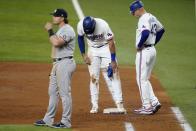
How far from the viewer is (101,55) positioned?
1416 centimetres

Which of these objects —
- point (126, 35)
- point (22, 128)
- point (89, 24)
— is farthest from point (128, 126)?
point (126, 35)

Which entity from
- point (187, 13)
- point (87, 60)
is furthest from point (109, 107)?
point (187, 13)

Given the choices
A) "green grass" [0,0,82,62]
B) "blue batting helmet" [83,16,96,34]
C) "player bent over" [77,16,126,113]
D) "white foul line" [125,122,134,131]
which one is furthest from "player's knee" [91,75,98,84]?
"green grass" [0,0,82,62]

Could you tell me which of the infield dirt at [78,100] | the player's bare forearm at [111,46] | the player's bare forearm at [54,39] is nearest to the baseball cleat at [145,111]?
the infield dirt at [78,100]

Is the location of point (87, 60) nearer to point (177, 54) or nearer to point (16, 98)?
point (16, 98)

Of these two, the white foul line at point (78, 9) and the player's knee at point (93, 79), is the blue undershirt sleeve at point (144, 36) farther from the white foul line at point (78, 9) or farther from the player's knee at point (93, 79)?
the white foul line at point (78, 9)

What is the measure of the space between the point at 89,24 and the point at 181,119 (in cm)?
260

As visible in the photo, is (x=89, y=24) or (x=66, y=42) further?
(x=89, y=24)

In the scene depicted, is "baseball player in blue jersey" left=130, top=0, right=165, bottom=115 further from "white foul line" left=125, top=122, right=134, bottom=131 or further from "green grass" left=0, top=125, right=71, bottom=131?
"green grass" left=0, top=125, right=71, bottom=131

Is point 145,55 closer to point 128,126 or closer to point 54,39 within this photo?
point 128,126

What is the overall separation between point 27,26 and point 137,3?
11.3 meters

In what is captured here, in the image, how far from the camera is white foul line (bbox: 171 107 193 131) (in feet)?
43.0

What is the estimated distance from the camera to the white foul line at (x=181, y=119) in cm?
1312

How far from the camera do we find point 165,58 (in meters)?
20.4
